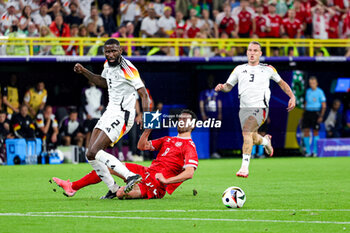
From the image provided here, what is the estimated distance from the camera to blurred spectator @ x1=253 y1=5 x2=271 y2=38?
23.9 metres

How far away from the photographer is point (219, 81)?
23000mm

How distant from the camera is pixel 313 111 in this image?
2352 cm

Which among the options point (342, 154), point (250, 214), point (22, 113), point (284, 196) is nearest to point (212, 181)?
point (284, 196)

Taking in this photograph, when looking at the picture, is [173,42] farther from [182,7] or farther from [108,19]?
[108,19]

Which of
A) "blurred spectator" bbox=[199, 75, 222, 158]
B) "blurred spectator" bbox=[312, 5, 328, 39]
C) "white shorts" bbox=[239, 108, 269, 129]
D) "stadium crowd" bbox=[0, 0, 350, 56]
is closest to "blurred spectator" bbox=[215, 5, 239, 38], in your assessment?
"stadium crowd" bbox=[0, 0, 350, 56]

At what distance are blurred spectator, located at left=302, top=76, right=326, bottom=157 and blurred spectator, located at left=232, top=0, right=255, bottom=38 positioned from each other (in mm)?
2642

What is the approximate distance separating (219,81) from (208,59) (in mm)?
1098

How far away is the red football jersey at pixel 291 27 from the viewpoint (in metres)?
24.4

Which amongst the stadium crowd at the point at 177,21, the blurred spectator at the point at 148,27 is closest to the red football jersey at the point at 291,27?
the stadium crowd at the point at 177,21

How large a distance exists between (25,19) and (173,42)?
181 inches

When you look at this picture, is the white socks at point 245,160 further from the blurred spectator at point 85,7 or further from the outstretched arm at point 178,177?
the blurred spectator at point 85,7

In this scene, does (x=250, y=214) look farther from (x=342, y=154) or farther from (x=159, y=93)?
(x=342, y=154)

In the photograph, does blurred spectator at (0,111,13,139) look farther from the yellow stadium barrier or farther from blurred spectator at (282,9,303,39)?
blurred spectator at (282,9,303,39)

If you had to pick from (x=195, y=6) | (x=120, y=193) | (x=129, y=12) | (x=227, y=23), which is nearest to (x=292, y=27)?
(x=227, y=23)
